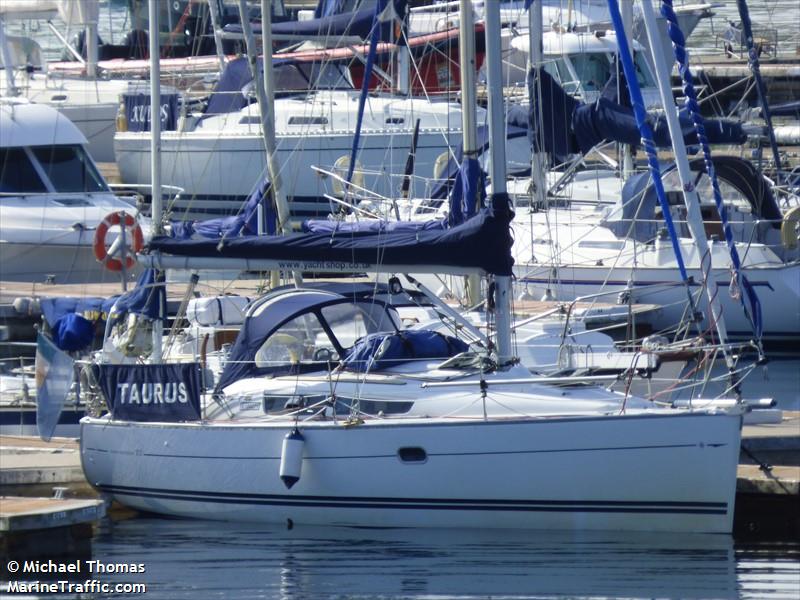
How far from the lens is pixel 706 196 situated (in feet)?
77.0

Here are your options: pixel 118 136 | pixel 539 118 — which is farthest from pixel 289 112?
pixel 539 118

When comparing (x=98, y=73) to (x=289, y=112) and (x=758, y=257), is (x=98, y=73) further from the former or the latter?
(x=758, y=257)

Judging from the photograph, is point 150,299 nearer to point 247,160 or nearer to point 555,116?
point 555,116

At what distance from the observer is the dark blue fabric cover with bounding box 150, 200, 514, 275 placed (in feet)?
44.5

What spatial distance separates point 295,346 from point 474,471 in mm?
2187

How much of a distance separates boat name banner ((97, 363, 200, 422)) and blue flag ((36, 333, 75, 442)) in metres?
0.53

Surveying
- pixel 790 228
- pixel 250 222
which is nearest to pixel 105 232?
pixel 250 222

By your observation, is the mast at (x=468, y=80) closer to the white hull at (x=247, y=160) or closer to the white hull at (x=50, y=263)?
the white hull at (x=50, y=263)

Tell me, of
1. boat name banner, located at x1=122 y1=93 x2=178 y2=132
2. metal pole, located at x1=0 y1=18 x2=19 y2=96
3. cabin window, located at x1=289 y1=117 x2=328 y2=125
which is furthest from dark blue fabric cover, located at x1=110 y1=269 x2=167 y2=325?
boat name banner, located at x1=122 y1=93 x2=178 y2=132

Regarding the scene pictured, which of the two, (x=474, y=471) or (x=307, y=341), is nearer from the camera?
(x=474, y=471)

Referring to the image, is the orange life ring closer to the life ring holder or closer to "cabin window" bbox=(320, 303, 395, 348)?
"cabin window" bbox=(320, 303, 395, 348)

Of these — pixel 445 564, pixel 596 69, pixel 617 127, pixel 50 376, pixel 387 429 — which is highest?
pixel 596 69

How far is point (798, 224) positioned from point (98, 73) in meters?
21.8

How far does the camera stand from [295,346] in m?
14.3
